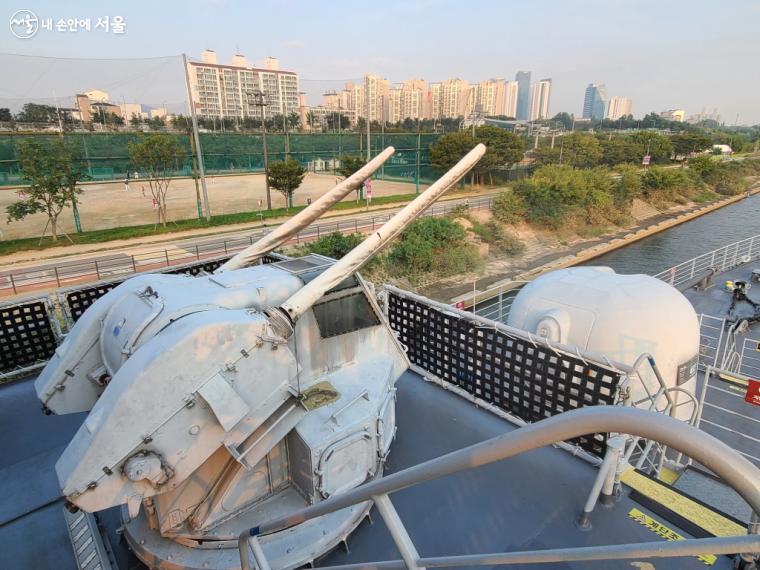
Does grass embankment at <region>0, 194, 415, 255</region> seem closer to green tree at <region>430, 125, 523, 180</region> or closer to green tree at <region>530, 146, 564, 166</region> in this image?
green tree at <region>430, 125, 523, 180</region>

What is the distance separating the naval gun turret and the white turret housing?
408 cm

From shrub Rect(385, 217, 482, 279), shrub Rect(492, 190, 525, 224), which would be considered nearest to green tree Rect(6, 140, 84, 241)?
shrub Rect(385, 217, 482, 279)

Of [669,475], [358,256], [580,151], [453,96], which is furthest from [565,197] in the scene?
[453,96]

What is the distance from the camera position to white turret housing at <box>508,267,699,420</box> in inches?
301

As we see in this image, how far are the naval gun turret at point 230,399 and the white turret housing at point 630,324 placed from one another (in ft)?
13.4

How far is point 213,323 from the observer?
141 inches

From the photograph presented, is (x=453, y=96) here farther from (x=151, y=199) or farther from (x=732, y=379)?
(x=732, y=379)

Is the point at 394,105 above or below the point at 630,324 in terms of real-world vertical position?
above

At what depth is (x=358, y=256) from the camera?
4.64m

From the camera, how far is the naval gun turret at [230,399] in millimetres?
3416

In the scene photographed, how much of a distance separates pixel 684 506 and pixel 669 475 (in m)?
2.14

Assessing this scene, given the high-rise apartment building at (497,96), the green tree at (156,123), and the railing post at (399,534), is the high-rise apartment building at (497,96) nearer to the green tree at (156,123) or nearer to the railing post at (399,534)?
the green tree at (156,123)

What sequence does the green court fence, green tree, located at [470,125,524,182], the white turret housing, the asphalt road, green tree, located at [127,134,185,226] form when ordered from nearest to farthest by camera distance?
the white turret housing
the asphalt road
green tree, located at [127,134,185,226]
the green court fence
green tree, located at [470,125,524,182]

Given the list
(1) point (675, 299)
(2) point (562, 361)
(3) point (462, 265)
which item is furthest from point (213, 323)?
(3) point (462, 265)
